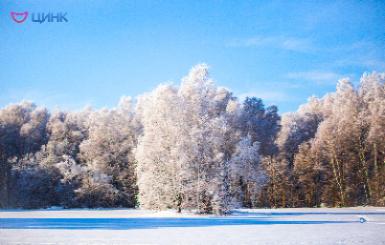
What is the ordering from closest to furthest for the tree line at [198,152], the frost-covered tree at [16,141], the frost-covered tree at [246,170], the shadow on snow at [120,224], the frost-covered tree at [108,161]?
the shadow on snow at [120,224] → the tree line at [198,152] → the frost-covered tree at [246,170] → the frost-covered tree at [108,161] → the frost-covered tree at [16,141]

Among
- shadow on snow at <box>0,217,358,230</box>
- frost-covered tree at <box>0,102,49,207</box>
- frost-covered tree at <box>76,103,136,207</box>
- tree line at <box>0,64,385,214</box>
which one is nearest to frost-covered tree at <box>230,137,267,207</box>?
tree line at <box>0,64,385,214</box>

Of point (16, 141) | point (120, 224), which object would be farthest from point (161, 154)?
point (16, 141)

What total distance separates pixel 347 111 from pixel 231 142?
16.7 meters

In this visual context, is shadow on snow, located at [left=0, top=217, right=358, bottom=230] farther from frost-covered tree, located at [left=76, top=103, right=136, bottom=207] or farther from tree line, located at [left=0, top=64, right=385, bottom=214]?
frost-covered tree, located at [left=76, top=103, right=136, bottom=207]

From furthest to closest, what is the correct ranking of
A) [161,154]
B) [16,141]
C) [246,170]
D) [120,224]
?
[16,141] < [246,170] < [161,154] < [120,224]

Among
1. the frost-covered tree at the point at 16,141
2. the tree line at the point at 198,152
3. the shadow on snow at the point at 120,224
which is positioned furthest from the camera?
the frost-covered tree at the point at 16,141

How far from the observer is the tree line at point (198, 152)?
1591 inches

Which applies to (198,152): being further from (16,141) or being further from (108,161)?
(16,141)

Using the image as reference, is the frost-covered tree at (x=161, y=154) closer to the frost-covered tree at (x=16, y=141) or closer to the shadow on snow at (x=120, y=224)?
the shadow on snow at (x=120, y=224)

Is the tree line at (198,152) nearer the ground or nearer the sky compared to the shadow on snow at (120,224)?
nearer the sky

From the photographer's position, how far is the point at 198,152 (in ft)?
130

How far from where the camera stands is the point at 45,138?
223ft

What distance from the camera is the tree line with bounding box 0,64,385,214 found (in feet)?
133

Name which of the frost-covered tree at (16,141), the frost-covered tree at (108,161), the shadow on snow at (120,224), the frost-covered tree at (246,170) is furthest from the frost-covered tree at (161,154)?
the frost-covered tree at (16,141)
